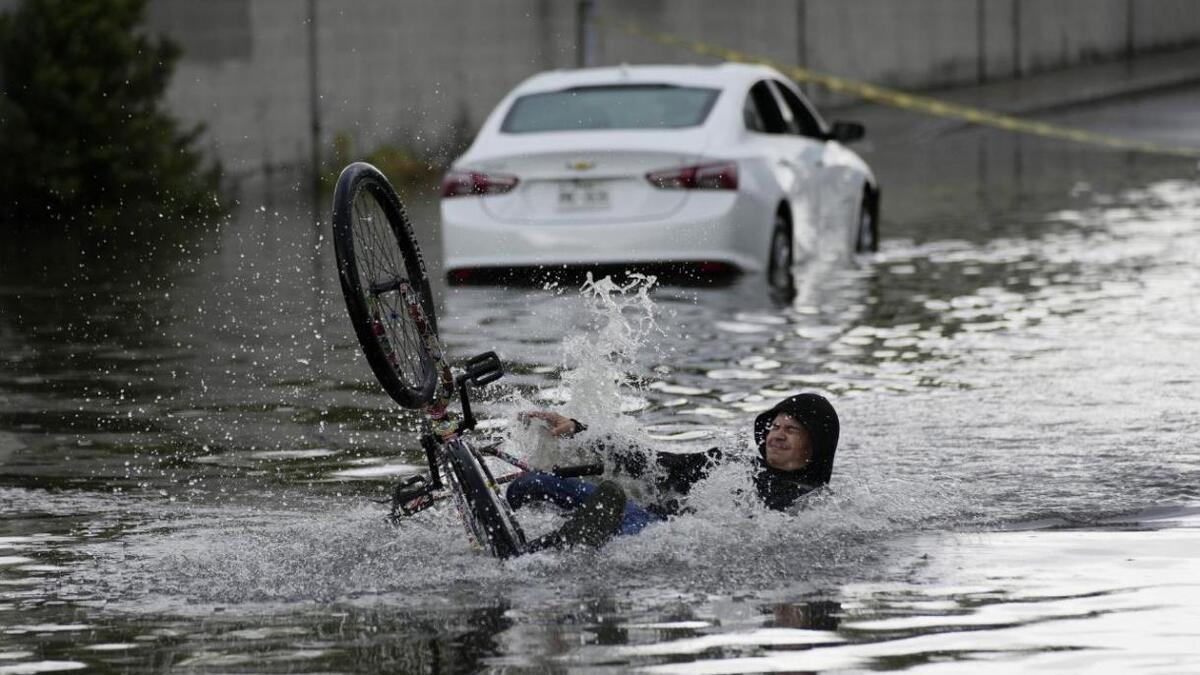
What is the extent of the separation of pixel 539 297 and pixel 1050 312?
10.2 ft

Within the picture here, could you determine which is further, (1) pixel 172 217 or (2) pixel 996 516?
(1) pixel 172 217

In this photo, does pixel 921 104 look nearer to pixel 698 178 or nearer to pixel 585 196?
pixel 698 178

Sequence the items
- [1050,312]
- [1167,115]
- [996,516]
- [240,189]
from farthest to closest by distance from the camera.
Answer: [1167,115], [240,189], [1050,312], [996,516]

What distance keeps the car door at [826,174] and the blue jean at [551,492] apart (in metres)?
9.62

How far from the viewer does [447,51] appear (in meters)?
28.1

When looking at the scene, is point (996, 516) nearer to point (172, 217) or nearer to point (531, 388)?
point (531, 388)

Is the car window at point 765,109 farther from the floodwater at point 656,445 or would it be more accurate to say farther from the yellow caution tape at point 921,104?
the yellow caution tape at point 921,104

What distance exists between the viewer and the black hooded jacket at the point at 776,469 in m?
8.06

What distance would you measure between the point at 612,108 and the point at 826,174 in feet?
6.35

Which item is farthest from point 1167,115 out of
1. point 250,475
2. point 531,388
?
point 250,475

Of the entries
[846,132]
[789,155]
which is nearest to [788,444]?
[789,155]

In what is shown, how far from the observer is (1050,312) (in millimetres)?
14453

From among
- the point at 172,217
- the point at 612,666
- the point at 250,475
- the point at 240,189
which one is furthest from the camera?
the point at 240,189

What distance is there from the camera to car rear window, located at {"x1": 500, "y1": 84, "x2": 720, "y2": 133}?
16078 mm
